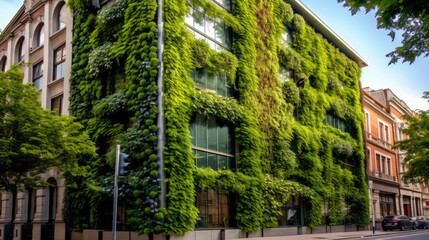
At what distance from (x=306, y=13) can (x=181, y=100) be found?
57.3 feet

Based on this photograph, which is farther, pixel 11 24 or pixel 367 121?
pixel 367 121

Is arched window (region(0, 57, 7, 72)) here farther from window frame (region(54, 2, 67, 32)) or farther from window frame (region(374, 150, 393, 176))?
window frame (region(374, 150, 393, 176))

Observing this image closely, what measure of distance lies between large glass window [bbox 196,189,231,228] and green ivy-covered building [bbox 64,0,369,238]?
0.05 m

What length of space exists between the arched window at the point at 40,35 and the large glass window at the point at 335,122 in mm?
21006

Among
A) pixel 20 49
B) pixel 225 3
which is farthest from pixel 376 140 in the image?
pixel 20 49

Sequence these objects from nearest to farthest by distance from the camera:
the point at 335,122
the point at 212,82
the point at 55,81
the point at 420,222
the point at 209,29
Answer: the point at 212,82 < the point at 209,29 < the point at 55,81 < the point at 335,122 < the point at 420,222

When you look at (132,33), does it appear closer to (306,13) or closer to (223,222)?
(223,222)

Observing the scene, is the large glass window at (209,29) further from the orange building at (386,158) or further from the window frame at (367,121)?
the window frame at (367,121)

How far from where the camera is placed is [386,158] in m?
43.2

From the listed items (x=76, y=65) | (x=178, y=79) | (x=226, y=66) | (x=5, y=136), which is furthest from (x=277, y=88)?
Answer: (x=5, y=136)

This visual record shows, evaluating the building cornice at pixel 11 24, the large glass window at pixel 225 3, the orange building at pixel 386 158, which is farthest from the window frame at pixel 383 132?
the building cornice at pixel 11 24

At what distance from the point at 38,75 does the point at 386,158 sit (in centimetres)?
3495

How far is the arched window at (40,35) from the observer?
86.6 feet

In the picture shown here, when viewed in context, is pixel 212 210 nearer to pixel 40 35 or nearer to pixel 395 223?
pixel 40 35
